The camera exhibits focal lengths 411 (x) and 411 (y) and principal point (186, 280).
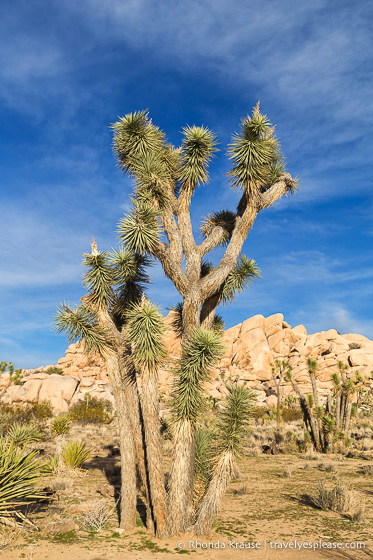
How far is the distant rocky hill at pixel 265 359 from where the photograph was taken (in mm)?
42719

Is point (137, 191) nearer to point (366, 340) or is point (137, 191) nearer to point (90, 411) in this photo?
point (90, 411)

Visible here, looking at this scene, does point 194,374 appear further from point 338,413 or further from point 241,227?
point 338,413

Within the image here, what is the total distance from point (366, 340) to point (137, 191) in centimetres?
5148

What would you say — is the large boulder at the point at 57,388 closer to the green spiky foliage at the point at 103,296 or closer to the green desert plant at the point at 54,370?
the green desert plant at the point at 54,370

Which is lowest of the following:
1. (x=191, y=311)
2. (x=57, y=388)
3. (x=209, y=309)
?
(x=191, y=311)

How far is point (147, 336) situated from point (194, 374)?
1060mm

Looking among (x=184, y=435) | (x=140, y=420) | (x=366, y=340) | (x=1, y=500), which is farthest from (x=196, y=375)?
(x=366, y=340)

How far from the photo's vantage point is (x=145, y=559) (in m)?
6.11

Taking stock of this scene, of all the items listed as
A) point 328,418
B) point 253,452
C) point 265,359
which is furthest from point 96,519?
point 265,359

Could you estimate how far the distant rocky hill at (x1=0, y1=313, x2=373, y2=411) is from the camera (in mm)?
42719

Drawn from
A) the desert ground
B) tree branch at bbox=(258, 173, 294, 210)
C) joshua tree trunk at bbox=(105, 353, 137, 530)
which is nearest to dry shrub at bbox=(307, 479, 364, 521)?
the desert ground

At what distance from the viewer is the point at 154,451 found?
7410mm

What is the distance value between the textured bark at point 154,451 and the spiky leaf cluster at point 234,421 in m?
1.12

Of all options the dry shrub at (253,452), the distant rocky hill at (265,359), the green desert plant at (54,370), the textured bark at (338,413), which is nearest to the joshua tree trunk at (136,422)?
the dry shrub at (253,452)
